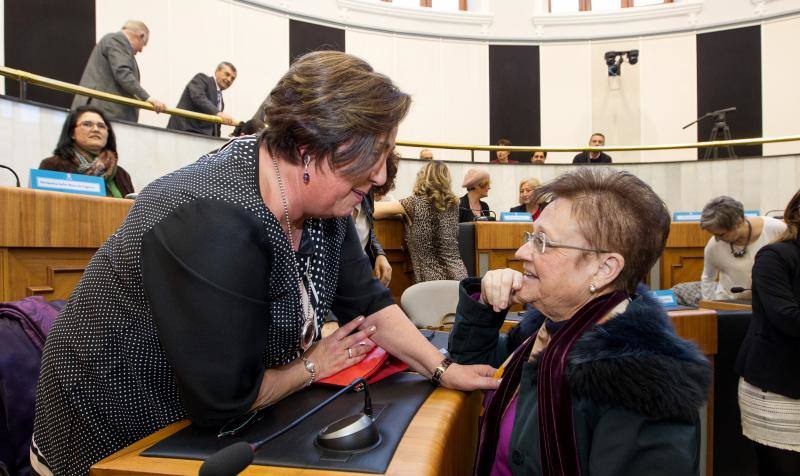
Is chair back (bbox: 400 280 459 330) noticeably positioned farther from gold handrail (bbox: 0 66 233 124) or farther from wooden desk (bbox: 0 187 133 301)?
gold handrail (bbox: 0 66 233 124)

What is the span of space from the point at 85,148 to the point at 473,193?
3.26 m

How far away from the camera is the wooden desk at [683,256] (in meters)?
5.12

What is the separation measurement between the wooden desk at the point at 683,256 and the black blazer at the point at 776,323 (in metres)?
2.80

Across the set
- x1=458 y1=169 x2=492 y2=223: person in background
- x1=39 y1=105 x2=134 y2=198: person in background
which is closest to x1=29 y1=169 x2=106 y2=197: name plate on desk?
x1=39 y1=105 x2=134 y2=198: person in background

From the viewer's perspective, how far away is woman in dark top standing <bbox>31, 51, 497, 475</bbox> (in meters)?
0.91

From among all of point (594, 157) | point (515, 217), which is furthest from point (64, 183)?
point (594, 157)

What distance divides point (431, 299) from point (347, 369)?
1.84 m

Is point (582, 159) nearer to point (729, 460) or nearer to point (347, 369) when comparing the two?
point (729, 460)

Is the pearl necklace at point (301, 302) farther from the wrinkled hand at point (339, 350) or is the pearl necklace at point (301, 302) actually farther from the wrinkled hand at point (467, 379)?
the wrinkled hand at point (467, 379)

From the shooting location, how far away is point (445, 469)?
3.04 feet

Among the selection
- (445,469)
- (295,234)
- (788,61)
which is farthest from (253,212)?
(788,61)

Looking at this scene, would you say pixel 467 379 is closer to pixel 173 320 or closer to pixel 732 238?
pixel 173 320

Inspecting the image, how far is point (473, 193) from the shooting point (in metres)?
5.27

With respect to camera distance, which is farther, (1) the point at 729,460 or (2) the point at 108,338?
(1) the point at 729,460
